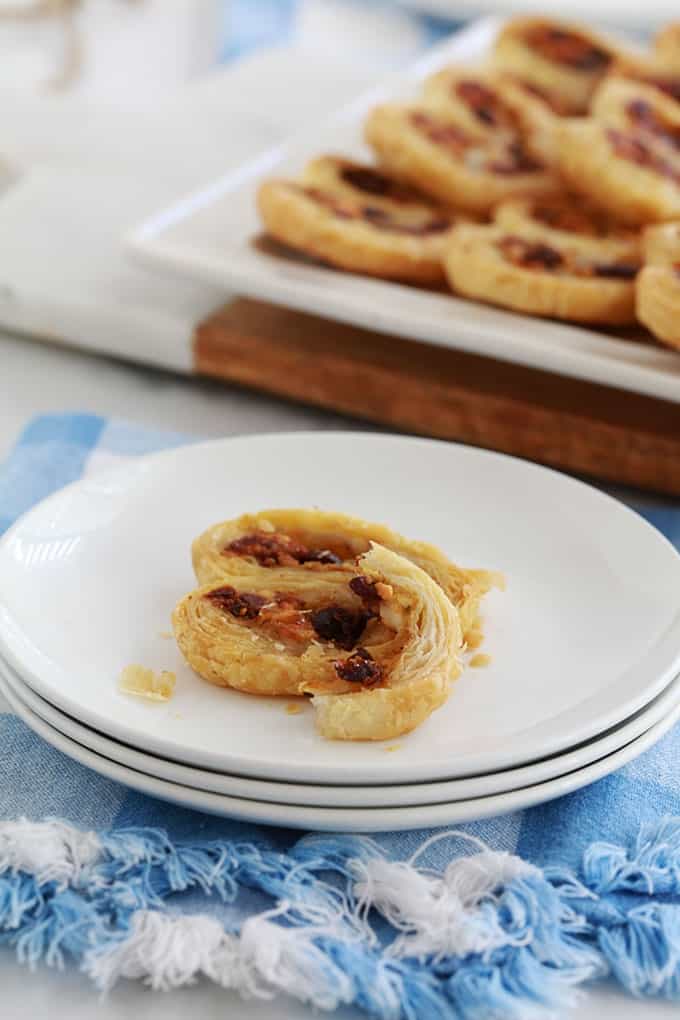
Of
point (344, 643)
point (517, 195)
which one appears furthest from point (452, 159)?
point (344, 643)

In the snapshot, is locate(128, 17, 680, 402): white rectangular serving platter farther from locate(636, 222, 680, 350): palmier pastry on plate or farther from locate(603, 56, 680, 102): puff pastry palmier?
locate(603, 56, 680, 102): puff pastry palmier

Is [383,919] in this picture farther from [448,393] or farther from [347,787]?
[448,393]

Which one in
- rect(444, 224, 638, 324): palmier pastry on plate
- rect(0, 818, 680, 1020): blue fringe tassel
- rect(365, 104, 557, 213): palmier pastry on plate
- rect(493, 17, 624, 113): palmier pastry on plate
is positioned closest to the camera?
rect(0, 818, 680, 1020): blue fringe tassel

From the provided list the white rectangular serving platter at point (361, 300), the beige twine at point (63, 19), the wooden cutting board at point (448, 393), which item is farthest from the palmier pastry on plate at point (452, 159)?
the beige twine at point (63, 19)

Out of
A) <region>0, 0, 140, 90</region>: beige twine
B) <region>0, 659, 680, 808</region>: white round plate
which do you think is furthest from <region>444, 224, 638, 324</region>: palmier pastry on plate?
<region>0, 0, 140, 90</region>: beige twine

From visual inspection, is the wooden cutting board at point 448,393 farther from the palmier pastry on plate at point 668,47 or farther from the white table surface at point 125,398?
the palmier pastry on plate at point 668,47

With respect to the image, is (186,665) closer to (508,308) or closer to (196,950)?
(196,950)
